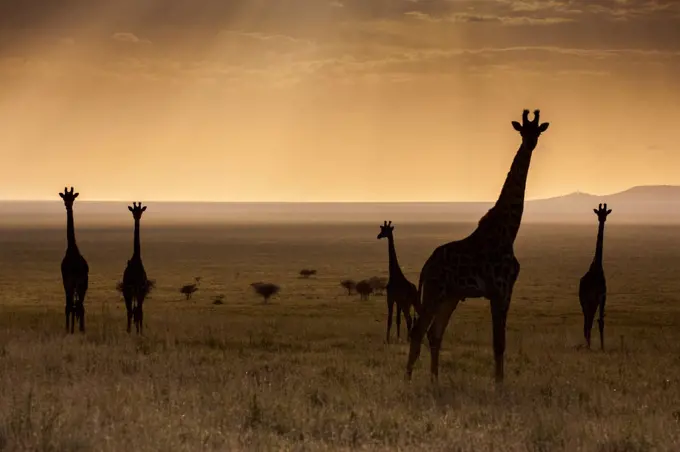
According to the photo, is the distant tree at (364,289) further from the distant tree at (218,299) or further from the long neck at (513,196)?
the long neck at (513,196)

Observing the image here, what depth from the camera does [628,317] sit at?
1305 inches

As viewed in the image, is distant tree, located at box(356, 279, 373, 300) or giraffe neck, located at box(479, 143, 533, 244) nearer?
giraffe neck, located at box(479, 143, 533, 244)

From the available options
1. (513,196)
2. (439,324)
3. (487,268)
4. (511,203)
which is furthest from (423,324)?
(513,196)

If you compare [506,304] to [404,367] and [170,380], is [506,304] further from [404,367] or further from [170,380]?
[170,380]

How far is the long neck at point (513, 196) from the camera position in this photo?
45.7 feet

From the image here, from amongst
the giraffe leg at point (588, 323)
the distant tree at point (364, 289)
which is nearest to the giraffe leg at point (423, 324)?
the giraffe leg at point (588, 323)

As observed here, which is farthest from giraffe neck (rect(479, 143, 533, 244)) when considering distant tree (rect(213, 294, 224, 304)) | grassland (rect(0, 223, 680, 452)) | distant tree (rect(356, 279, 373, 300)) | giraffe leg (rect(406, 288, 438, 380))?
distant tree (rect(213, 294, 224, 304))

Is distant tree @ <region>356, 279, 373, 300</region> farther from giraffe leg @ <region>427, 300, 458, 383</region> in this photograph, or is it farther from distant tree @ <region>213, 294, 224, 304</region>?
giraffe leg @ <region>427, 300, 458, 383</region>

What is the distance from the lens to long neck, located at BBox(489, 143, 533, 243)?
45.7 feet

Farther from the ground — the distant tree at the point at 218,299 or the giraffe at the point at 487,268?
the giraffe at the point at 487,268

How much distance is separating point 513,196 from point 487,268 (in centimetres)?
148

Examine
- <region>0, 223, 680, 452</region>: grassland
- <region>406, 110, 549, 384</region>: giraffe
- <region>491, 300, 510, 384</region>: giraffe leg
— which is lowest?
<region>0, 223, 680, 452</region>: grassland

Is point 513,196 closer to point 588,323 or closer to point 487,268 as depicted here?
point 487,268

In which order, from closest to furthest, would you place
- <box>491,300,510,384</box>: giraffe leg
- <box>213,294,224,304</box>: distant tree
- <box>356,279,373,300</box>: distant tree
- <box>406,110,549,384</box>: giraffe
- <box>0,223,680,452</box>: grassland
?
<box>0,223,680,452</box>: grassland → <box>491,300,510,384</box>: giraffe leg → <box>406,110,549,384</box>: giraffe → <box>213,294,224,304</box>: distant tree → <box>356,279,373,300</box>: distant tree
